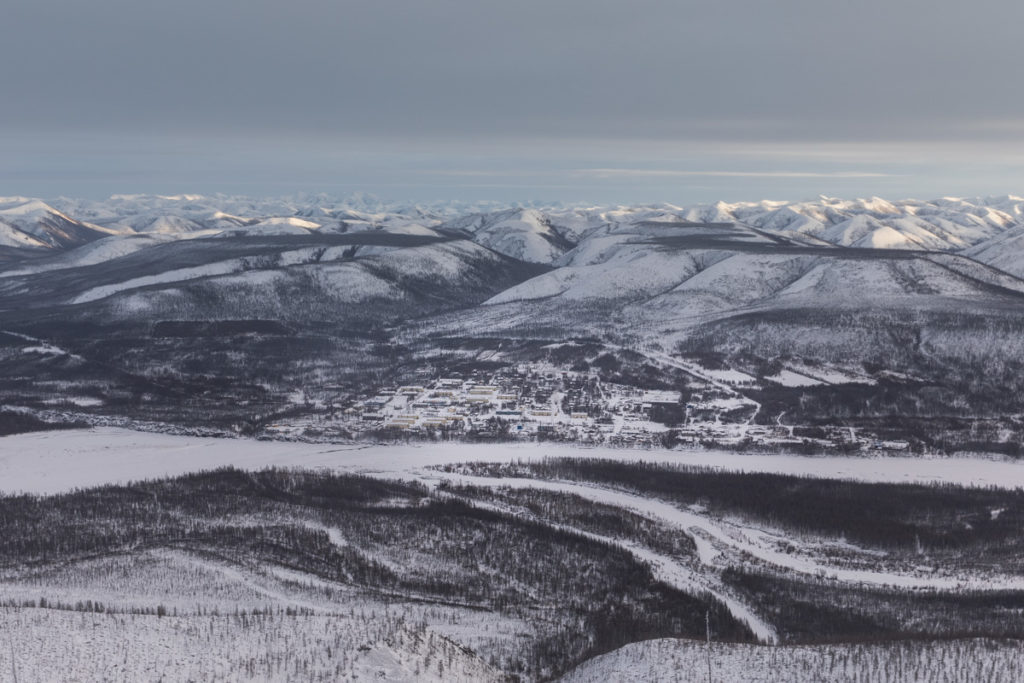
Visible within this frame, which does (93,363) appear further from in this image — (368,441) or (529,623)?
(529,623)

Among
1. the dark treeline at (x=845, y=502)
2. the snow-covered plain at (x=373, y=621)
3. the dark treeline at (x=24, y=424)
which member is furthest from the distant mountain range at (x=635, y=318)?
the dark treeline at (x=845, y=502)

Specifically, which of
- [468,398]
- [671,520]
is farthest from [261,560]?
A: [468,398]

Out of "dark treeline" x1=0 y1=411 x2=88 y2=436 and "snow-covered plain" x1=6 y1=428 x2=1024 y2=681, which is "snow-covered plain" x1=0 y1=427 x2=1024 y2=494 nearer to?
"snow-covered plain" x1=6 y1=428 x2=1024 y2=681

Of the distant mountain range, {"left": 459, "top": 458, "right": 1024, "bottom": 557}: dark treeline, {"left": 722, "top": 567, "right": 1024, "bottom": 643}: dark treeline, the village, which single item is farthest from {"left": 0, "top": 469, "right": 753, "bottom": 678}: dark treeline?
the distant mountain range

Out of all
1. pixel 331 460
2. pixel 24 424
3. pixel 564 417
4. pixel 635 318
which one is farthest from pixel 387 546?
pixel 635 318

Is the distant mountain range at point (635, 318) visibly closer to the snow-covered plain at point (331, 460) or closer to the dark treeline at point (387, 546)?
the snow-covered plain at point (331, 460)

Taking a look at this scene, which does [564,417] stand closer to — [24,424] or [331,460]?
[331,460]
